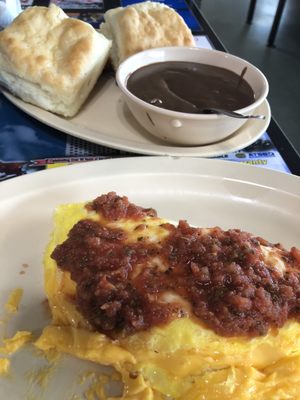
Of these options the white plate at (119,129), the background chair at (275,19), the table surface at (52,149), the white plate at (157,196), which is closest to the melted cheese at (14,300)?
the white plate at (157,196)

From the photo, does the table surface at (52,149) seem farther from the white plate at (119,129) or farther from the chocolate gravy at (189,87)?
the chocolate gravy at (189,87)

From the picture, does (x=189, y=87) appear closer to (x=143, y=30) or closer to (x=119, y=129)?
(x=119, y=129)

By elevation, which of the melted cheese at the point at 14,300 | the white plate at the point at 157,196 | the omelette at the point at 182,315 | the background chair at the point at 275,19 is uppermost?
the omelette at the point at 182,315

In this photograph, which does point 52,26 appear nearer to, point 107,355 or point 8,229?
point 8,229

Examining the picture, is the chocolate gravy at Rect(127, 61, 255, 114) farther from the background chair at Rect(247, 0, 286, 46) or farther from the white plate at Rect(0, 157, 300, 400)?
the background chair at Rect(247, 0, 286, 46)

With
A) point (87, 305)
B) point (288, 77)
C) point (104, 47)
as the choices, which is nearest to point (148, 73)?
point (104, 47)

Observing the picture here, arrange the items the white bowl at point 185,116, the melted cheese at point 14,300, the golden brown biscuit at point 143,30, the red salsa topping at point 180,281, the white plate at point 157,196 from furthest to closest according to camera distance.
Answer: the golden brown biscuit at point 143,30, the white bowl at point 185,116, the white plate at point 157,196, the melted cheese at point 14,300, the red salsa topping at point 180,281

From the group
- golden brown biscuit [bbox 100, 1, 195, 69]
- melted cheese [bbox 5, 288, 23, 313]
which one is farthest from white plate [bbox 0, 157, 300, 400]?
golden brown biscuit [bbox 100, 1, 195, 69]
